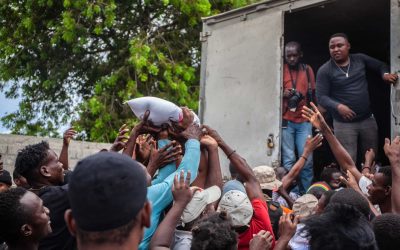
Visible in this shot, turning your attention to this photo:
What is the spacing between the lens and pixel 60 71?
39.9ft

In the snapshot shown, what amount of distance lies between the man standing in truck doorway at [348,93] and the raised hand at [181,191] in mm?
4435

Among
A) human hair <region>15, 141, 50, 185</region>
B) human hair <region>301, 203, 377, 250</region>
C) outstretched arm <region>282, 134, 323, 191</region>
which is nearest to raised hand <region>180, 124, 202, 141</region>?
human hair <region>15, 141, 50, 185</region>

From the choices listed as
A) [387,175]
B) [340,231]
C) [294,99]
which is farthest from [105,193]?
[294,99]

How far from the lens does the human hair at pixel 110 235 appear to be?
5.05ft

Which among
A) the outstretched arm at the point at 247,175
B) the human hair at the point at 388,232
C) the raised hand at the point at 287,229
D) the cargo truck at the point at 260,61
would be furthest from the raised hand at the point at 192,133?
the cargo truck at the point at 260,61

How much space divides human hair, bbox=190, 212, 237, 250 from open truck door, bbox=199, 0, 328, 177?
12.2ft

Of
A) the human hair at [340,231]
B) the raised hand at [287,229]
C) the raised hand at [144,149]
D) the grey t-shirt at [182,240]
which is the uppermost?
the raised hand at [144,149]

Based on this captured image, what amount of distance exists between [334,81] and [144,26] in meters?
5.98

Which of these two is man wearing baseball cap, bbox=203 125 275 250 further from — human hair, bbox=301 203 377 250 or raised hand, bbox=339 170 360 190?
human hair, bbox=301 203 377 250

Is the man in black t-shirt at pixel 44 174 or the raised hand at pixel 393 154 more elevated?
the raised hand at pixel 393 154

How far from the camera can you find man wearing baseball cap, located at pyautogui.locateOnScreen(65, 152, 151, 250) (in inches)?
60.2

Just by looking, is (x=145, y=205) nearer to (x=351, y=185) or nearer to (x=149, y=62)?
(x=351, y=185)

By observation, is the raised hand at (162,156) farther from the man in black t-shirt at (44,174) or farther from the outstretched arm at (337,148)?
the outstretched arm at (337,148)

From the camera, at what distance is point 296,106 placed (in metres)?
6.98
